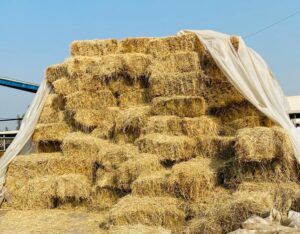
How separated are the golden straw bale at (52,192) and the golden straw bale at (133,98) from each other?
1.67 meters

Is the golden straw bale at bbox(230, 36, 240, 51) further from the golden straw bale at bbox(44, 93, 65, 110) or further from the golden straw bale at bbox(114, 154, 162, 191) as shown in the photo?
the golden straw bale at bbox(44, 93, 65, 110)

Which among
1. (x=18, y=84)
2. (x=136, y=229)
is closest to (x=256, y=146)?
(x=136, y=229)

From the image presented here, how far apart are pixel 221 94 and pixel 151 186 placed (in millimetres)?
2207

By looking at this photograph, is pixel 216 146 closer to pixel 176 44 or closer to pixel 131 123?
pixel 131 123

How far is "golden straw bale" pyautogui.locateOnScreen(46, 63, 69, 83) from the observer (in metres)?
9.41

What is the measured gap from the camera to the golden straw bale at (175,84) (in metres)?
Answer: 7.69

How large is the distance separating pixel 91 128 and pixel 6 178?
5.94 ft

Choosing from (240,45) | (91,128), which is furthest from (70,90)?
(240,45)

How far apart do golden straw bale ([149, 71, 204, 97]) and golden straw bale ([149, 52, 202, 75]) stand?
163 millimetres

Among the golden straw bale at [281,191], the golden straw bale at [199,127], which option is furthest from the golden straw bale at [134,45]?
the golden straw bale at [281,191]

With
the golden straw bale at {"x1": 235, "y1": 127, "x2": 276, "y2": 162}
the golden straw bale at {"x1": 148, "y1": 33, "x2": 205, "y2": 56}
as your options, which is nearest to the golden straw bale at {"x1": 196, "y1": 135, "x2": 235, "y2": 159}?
the golden straw bale at {"x1": 235, "y1": 127, "x2": 276, "y2": 162}

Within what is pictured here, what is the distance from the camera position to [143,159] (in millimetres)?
6844

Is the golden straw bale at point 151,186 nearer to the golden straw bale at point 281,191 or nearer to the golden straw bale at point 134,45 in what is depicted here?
the golden straw bale at point 281,191

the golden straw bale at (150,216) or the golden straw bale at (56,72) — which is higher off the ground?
the golden straw bale at (56,72)
